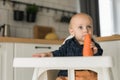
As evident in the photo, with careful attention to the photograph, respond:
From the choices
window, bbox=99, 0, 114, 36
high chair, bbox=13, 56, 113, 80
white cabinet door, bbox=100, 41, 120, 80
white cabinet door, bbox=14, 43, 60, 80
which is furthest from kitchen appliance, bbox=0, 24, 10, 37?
high chair, bbox=13, 56, 113, 80

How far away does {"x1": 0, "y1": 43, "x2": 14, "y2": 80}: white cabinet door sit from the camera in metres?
2.18

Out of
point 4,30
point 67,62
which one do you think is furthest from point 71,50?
point 4,30

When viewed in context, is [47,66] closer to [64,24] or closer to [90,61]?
[90,61]

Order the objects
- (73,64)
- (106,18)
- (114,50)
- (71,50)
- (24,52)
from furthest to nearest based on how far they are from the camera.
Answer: (106,18), (24,52), (114,50), (71,50), (73,64)

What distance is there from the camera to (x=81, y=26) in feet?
4.66

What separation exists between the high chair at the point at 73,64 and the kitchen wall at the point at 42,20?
198 centimetres

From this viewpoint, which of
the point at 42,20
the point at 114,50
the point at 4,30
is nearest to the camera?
the point at 114,50

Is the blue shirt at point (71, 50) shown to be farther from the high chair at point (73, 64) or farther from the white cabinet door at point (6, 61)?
the white cabinet door at point (6, 61)

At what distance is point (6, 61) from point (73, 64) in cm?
142

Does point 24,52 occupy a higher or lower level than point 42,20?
lower

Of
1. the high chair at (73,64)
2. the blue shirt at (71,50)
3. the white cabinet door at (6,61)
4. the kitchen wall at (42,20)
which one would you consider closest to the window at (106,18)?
the kitchen wall at (42,20)

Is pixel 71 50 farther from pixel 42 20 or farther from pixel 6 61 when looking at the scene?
pixel 42 20

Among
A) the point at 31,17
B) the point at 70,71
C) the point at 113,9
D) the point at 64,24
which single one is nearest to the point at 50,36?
the point at 31,17

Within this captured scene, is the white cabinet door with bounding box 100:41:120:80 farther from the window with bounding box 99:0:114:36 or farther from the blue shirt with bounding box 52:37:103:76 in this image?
the window with bounding box 99:0:114:36
